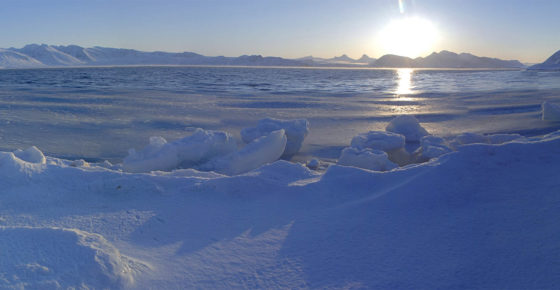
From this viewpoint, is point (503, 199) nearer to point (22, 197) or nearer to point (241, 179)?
point (241, 179)

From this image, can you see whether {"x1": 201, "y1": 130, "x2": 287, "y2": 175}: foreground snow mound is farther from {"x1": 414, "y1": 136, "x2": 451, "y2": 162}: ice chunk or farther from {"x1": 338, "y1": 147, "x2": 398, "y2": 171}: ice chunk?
{"x1": 414, "y1": 136, "x2": 451, "y2": 162}: ice chunk

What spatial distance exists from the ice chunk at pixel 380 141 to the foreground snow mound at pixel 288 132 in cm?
80

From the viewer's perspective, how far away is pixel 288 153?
199 inches

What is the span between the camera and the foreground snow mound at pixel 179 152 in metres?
3.67

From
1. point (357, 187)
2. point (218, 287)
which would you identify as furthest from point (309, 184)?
point (218, 287)

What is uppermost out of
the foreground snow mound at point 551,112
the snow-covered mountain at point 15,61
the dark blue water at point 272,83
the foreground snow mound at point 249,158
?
the snow-covered mountain at point 15,61

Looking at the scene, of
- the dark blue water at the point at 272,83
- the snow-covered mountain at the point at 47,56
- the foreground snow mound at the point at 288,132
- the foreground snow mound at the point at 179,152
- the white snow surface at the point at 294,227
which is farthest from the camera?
the snow-covered mountain at the point at 47,56

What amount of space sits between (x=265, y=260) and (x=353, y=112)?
23.5ft

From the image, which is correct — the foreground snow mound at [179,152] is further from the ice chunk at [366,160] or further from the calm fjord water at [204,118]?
the ice chunk at [366,160]

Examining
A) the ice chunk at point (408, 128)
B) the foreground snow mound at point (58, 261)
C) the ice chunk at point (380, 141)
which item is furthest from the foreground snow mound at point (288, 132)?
the foreground snow mound at point (58, 261)

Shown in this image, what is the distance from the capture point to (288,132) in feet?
16.5

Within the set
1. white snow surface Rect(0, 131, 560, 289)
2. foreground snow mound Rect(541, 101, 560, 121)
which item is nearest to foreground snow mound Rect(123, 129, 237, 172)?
white snow surface Rect(0, 131, 560, 289)

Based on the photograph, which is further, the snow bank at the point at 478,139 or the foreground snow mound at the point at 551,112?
the foreground snow mound at the point at 551,112

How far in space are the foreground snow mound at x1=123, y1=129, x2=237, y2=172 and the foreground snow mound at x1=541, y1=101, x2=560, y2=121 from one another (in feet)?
18.9
